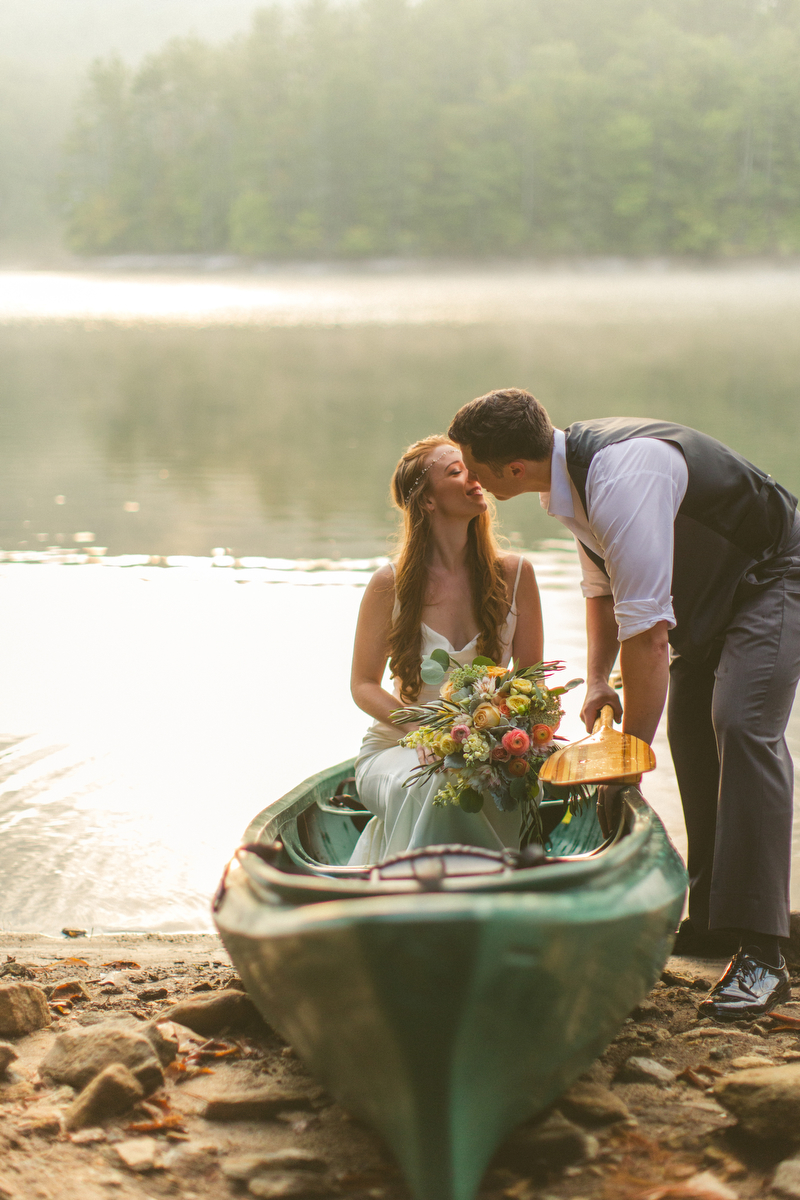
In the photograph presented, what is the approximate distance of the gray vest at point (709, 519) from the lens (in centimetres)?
324

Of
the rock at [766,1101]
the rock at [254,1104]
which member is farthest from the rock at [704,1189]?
the rock at [254,1104]

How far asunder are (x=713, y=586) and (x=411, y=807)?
1042 millimetres

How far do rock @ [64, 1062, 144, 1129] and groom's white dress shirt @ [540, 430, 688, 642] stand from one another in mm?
1594

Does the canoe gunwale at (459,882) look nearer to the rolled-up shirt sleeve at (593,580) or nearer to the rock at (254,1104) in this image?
the rock at (254,1104)

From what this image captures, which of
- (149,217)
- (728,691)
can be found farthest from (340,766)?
(149,217)

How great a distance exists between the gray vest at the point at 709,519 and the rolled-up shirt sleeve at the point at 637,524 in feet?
0.28

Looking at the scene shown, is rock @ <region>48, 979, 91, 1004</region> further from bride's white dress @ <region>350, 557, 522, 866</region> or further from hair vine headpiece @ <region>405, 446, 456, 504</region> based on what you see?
hair vine headpiece @ <region>405, 446, 456, 504</region>

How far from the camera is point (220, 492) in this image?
56.1 ft

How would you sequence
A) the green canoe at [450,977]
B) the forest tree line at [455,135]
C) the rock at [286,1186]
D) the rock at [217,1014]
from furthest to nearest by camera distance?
the forest tree line at [455,135]
the rock at [217,1014]
the rock at [286,1186]
the green canoe at [450,977]

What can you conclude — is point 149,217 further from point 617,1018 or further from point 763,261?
point 617,1018

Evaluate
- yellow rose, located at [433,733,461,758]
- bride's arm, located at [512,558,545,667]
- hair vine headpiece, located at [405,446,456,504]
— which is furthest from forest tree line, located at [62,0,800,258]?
yellow rose, located at [433,733,461,758]

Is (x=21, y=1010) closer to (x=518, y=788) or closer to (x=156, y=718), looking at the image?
(x=518, y=788)

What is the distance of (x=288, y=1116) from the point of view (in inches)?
109

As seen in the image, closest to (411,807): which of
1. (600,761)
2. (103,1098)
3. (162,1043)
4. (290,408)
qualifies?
(600,761)
